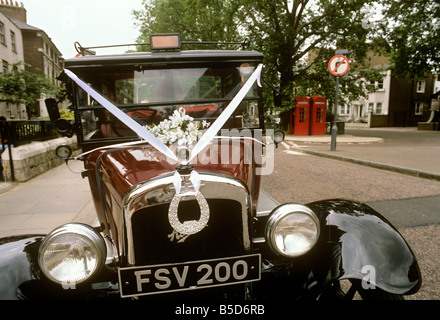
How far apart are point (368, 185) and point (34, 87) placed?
1629 cm

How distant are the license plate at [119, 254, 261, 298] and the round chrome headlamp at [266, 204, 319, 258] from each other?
0.15 metres

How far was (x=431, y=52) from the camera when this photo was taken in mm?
19031

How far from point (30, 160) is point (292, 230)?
7174 millimetres

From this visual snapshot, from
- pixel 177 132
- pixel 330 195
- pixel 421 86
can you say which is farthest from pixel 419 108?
pixel 177 132

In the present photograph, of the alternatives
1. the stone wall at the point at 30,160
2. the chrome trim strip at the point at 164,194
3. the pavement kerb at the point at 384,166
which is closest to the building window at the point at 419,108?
the pavement kerb at the point at 384,166

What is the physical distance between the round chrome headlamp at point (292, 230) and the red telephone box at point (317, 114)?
17900mm

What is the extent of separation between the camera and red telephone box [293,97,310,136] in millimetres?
17906

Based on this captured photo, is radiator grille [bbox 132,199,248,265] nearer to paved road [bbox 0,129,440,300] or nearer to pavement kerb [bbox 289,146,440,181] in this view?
paved road [bbox 0,129,440,300]

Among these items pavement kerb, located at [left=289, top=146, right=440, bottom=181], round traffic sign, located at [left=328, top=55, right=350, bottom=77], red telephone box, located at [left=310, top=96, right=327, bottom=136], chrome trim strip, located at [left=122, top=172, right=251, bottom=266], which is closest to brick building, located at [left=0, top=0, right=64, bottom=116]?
red telephone box, located at [left=310, top=96, right=327, bottom=136]

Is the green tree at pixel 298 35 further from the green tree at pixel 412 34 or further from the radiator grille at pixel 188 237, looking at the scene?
the radiator grille at pixel 188 237

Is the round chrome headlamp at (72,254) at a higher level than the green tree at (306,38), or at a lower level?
lower

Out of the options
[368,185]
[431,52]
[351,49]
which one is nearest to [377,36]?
[351,49]

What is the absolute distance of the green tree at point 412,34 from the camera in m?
17.3

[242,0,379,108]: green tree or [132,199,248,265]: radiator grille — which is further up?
[242,0,379,108]: green tree
